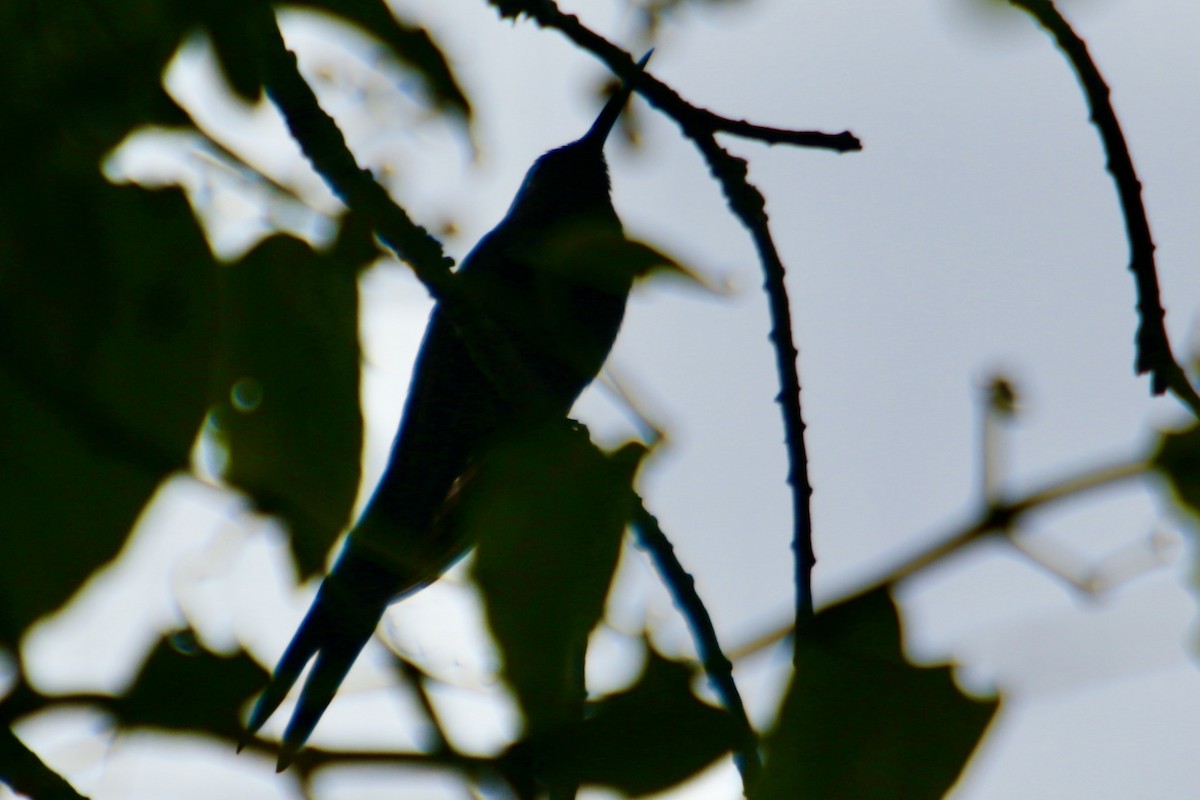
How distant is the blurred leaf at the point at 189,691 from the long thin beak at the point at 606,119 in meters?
1.72

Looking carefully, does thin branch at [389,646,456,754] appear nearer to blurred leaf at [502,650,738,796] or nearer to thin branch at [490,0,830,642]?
blurred leaf at [502,650,738,796]

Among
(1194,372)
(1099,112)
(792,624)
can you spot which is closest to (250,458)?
(792,624)

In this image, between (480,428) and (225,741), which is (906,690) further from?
(480,428)

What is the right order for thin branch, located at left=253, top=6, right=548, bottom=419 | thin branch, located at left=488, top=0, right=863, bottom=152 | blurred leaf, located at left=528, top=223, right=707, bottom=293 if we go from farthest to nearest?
thin branch, located at left=488, top=0, right=863, bottom=152 → thin branch, located at left=253, top=6, right=548, bottom=419 → blurred leaf, located at left=528, top=223, right=707, bottom=293

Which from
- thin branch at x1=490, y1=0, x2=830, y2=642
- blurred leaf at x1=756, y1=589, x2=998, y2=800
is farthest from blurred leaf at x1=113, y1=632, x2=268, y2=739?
thin branch at x1=490, y1=0, x2=830, y2=642

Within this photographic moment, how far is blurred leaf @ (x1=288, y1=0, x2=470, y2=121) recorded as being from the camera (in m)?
1.17

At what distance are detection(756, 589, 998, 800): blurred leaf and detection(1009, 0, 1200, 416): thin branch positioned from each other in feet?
2.55

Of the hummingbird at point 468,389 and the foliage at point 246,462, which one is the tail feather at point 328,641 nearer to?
the hummingbird at point 468,389

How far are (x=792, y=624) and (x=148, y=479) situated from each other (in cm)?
48

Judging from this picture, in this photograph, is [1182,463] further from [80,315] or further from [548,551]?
[80,315]

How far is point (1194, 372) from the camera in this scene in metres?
0.90

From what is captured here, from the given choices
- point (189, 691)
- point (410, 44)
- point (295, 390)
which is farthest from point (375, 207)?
point (189, 691)

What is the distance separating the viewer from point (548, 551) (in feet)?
2.10

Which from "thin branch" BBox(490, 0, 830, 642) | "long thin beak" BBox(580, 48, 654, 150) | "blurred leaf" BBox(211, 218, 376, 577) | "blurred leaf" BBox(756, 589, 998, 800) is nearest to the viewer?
"blurred leaf" BBox(756, 589, 998, 800)
